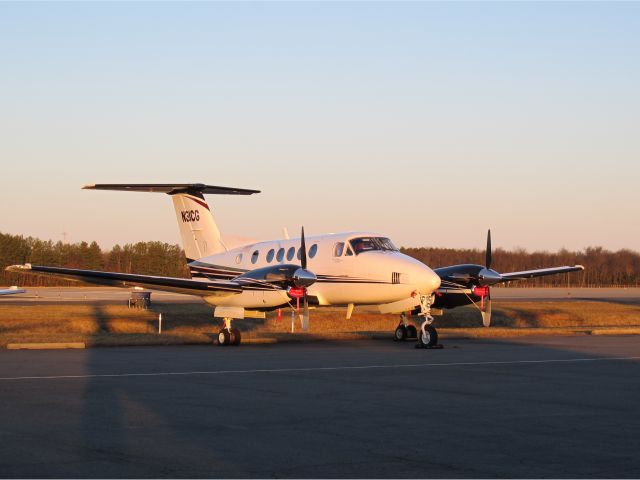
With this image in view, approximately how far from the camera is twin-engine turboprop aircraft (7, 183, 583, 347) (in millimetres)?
26875

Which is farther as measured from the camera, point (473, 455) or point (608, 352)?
point (608, 352)

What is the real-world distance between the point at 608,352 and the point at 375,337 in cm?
1019

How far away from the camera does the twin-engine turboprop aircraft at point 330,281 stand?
1058 inches

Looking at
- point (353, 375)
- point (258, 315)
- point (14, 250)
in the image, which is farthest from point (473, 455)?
point (14, 250)

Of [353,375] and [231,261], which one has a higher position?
[231,261]

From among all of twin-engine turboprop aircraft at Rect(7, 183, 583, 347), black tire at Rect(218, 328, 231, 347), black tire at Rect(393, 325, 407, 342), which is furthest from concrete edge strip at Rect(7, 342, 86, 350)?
black tire at Rect(393, 325, 407, 342)

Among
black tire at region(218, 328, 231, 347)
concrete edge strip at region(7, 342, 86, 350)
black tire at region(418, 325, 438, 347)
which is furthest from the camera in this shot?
black tire at region(218, 328, 231, 347)

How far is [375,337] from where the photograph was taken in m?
31.2

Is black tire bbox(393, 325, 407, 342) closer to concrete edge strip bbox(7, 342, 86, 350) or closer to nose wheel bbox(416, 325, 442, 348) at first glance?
nose wheel bbox(416, 325, 442, 348)

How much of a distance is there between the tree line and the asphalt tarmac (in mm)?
89678

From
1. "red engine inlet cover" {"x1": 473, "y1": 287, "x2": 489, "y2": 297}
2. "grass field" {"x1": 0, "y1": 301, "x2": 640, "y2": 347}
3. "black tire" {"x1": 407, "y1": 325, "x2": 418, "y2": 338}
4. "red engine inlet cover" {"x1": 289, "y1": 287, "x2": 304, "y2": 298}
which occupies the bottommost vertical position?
"grass field" {"x1": 0, "y1": 301, "x2": 640, "y2": 347}

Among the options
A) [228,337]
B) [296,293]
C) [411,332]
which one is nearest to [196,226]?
[228,337]

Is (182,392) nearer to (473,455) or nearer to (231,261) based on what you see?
(473,455)

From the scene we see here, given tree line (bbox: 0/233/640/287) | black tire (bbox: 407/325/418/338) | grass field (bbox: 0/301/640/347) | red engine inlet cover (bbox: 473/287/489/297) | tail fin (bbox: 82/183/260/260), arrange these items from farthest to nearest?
tree line (bbox: 0/233/640/287)
grass field (bbox: 0/301/640/347)
tail fin (bbox: 82/183/260/260)
black tire (bbox: 407/325/418/338)
red engine inlet cover (bbox: 473/287/489/297)
